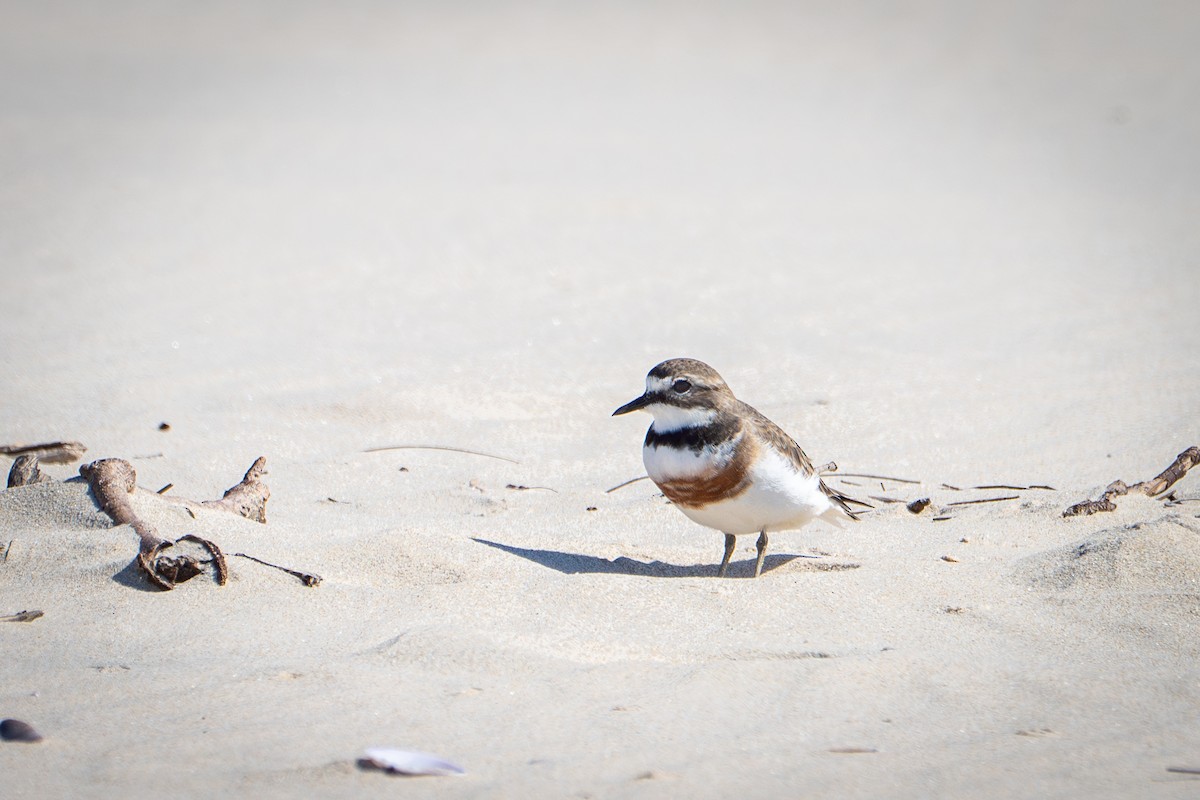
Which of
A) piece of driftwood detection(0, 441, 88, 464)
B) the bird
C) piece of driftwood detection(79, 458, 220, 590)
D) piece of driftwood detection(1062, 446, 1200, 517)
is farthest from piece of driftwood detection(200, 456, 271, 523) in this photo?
piece of driftwood detection(1062, 446, 1200, 517)

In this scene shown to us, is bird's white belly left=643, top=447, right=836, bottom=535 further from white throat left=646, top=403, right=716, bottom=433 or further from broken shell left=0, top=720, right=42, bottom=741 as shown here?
broken shell left=0, top=720, right=42, bottom=741

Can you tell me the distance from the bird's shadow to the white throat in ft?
1.67

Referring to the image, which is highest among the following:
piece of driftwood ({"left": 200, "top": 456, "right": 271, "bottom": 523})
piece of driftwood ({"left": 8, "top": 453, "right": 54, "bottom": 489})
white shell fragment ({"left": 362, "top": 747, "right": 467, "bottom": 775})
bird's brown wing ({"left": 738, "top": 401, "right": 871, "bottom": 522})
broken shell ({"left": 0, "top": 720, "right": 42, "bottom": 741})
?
bird's brown wing ({"left": 738, "top": 401, "right": 871, "bottom": 522})

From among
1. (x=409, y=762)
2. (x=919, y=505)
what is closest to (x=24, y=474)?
(x=409, y=762)

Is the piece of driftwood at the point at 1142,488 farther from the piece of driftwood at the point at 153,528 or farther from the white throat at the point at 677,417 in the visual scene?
the piece of driftwood at the point at 153,528

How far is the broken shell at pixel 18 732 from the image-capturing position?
283 cm

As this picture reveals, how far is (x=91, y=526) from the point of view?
400 cm

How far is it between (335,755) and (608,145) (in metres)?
10.2

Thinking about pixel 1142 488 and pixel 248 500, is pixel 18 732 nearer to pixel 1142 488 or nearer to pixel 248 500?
pixel 248 500

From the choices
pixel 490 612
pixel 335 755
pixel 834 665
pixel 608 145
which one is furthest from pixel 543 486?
pixel 608 145

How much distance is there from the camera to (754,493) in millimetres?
4141

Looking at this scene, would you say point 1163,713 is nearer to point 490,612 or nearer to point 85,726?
point 490,612

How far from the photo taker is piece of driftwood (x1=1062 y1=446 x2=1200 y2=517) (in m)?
4.60

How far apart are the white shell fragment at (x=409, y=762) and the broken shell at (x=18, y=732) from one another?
821 mm
